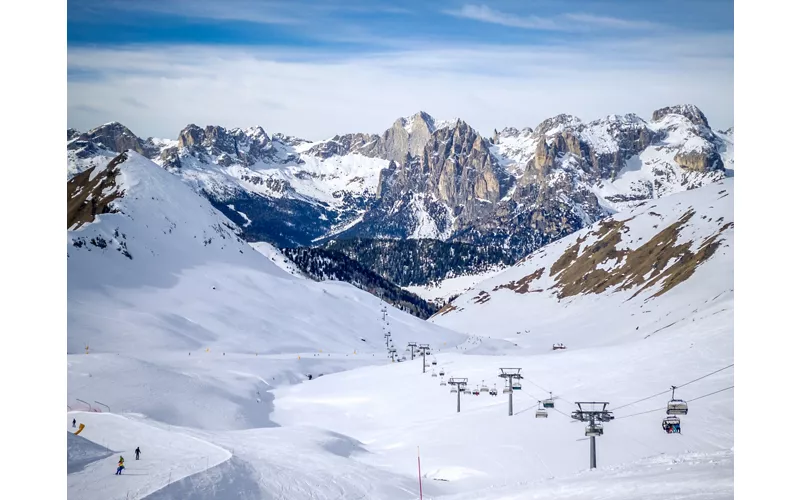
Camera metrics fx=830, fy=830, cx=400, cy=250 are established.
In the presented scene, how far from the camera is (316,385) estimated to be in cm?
7950

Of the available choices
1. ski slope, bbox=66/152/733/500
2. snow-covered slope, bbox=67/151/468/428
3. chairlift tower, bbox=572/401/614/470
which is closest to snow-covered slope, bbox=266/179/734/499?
ski slope, bbox=66/152/733/500

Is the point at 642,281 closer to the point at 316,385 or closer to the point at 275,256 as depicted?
the point at 275,256

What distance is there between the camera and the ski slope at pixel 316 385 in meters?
31.0

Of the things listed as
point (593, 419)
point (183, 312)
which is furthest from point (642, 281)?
point (593, 419)

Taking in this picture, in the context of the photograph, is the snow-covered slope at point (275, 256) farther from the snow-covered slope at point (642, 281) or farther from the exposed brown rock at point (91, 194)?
the exposed brown rock at point (91, 194)

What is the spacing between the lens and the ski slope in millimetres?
31016

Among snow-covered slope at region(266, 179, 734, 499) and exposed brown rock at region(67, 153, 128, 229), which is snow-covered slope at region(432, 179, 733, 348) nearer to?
snow-covered slope at region(266, 179, 734, 499)
